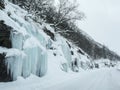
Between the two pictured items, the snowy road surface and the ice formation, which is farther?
the ice formation

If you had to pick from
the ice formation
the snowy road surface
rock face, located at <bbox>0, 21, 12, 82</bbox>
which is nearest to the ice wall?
the ice formation

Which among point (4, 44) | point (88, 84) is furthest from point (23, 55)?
point (88, 84)

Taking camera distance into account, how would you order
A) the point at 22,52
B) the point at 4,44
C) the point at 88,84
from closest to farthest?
the point at 4,44, the point at 22,52, the point at 88,84

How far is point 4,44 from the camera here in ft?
52.0

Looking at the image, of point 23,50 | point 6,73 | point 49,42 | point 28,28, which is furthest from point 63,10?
point 6,73

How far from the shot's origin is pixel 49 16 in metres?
43.0

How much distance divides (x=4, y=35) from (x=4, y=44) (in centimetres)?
50

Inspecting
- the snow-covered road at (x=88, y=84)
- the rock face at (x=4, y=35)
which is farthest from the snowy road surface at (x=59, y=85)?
the rock face at (x=4, y=35)

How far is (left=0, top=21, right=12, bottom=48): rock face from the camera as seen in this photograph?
15758 mm

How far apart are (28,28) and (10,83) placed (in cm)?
829

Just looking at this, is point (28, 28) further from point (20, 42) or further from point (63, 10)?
point (63, 10)

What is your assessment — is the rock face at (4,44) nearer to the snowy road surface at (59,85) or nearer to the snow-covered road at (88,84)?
the snowy road surface at (59,85)

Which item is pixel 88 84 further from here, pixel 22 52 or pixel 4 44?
pixel 4 44

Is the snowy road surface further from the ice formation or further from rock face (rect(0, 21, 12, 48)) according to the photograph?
rock face (rect(0, 21, 12, 48))
